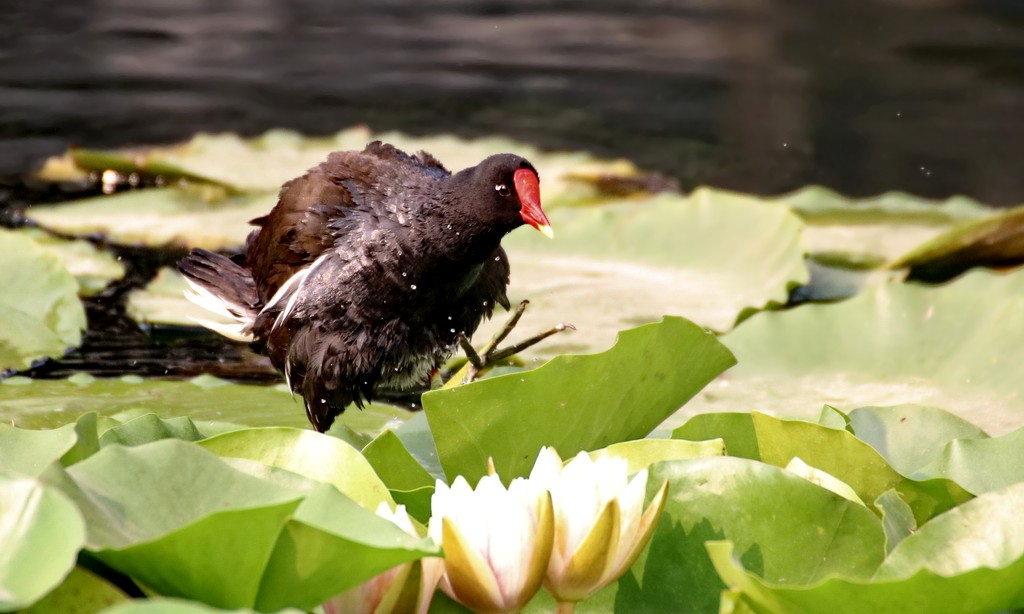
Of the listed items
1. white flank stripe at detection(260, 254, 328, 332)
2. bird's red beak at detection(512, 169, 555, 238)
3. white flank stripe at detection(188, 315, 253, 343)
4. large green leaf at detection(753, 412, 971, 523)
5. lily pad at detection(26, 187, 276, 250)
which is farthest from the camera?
lily pad at detection(26, 187, 276, 250)

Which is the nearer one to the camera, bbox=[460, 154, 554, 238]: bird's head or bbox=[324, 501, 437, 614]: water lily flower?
bbox=[324, 501, 437, 614]: water lily flower

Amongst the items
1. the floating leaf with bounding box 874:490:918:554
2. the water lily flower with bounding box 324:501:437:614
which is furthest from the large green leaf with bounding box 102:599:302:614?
the floating leaf with bounding box 874:490:918:554

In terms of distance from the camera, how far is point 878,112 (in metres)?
4.36

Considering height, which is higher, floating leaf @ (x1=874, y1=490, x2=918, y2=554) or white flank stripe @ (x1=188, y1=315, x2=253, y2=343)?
floating leaf @ (x1=874, y1=490, x2=918, y2=554)

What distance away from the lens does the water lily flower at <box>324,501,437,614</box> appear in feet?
2.77

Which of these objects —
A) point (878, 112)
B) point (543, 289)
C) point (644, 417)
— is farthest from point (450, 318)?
point (878, 112)

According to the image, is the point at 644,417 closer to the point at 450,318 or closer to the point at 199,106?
the point at 450,318

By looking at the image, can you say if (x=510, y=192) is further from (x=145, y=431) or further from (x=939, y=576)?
(x=939, y=576)

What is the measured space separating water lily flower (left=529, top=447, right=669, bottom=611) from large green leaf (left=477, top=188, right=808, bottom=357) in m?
1.35

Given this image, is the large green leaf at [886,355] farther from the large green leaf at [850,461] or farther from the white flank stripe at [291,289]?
the large green leaf at [850,461]

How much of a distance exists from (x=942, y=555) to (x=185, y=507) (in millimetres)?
543

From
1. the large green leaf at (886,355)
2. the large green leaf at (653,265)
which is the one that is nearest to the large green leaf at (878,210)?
the large green leaf at (653,265)

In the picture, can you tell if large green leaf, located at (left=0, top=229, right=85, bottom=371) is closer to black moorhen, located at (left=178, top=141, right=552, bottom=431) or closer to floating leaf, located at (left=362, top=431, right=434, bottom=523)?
black moorhen, located at (left=178, top=141, right=552, bottom=431)

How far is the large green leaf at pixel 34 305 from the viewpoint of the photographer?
2115 mm
